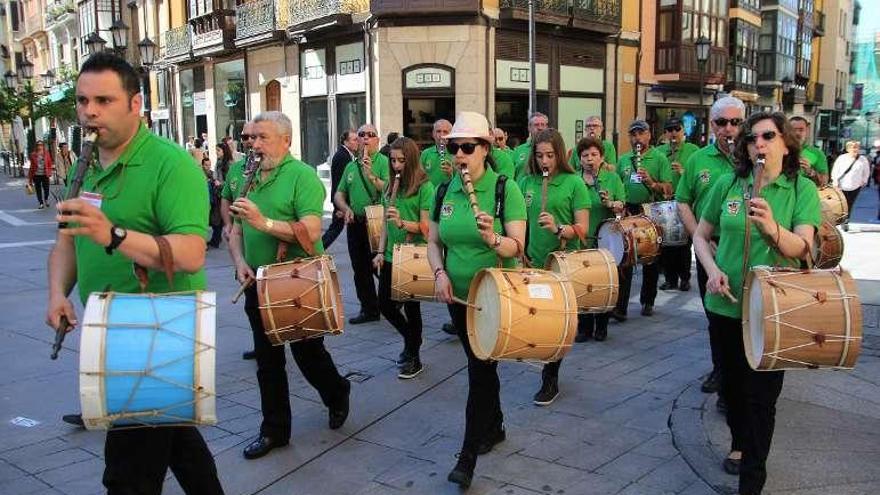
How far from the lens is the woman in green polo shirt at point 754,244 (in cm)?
349

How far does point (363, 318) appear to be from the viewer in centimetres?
752

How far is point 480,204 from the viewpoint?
13.2ft

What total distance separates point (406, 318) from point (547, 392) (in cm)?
141

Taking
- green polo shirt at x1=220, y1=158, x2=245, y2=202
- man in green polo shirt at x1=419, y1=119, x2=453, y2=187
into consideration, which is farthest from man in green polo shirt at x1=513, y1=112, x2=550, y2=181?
green polo shirt at x1=220, y1=158, x2=245, y2=202

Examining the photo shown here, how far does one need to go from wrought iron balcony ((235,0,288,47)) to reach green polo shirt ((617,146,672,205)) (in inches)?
652

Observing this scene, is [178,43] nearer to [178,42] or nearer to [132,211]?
[178,42]

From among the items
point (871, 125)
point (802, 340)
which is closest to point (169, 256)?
point (802, 340)

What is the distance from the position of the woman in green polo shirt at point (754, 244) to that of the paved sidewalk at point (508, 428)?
447 millimetres

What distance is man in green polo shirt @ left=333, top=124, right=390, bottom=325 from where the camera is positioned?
7297mm

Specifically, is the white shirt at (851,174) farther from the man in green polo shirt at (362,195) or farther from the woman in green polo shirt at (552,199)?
the woman in green polo shirt at (552,199)

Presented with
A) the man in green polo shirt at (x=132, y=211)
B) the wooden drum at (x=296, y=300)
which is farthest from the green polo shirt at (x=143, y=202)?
the wooden drum at (x=296, y=300)

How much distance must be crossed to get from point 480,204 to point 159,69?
105ft

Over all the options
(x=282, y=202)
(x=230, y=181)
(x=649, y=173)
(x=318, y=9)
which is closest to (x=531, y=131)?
(x=649, y=173)

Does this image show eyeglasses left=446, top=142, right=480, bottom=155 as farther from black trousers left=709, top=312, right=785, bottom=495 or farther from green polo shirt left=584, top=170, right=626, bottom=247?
green polo shirt left=584, top=170, right=626, bottom=247
